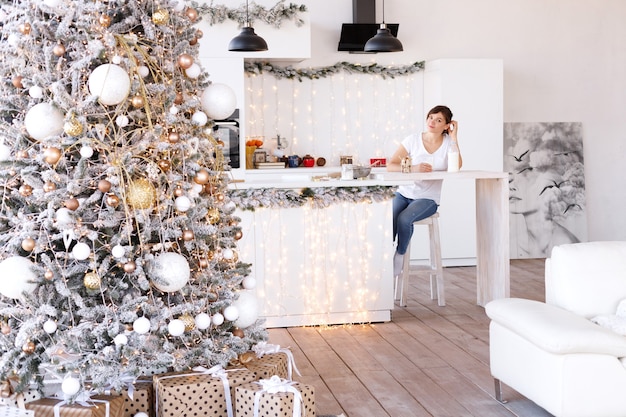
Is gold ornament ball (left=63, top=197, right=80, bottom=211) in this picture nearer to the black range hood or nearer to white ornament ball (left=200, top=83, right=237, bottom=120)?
white ornament ball (left=200, top=83, right=237, bottom=120)

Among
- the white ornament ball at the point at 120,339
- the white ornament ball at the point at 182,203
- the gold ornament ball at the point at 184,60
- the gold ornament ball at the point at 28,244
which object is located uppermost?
the gold ornament ball at the point at 184,60

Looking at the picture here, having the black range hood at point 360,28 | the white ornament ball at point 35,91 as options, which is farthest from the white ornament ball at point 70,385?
the black range hood at point 360,28

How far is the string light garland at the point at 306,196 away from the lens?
5.54 m

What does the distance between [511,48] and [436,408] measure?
5.85 meters

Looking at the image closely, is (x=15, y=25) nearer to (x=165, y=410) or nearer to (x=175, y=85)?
(x=175, y=85)

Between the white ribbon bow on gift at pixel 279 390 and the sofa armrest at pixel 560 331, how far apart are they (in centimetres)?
116

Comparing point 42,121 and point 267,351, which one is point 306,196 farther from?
point 42,121

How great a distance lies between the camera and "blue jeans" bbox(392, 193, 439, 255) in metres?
6.13

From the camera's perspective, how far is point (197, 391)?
9.76ft

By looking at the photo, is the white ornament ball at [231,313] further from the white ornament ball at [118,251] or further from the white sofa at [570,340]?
the white sofa at [570,340]

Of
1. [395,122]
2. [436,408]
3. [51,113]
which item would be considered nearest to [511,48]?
[395,122]

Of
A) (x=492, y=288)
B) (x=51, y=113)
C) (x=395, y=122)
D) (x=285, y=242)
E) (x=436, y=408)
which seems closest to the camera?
(x=51, y=113)

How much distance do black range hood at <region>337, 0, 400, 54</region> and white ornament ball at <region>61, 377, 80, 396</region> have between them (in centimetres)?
602

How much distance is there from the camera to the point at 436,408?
3.96 metres
